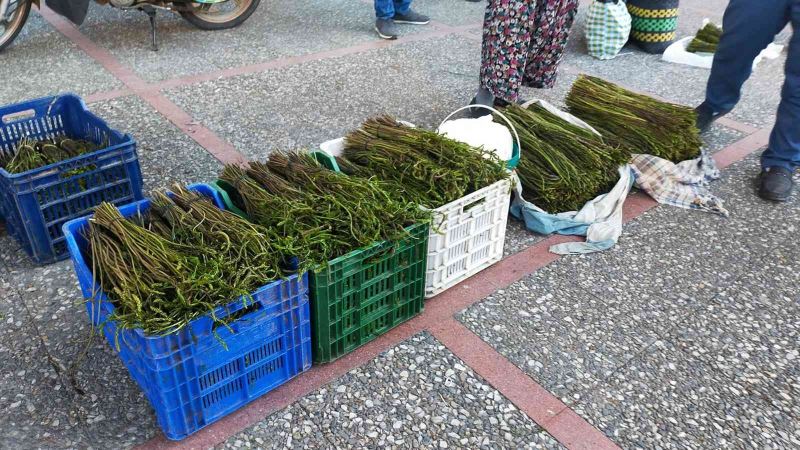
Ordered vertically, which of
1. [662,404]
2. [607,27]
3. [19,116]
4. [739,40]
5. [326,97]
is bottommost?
[662,404]

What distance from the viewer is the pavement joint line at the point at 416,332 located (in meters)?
1.81

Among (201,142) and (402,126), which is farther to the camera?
(201,142)

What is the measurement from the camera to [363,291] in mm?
1971

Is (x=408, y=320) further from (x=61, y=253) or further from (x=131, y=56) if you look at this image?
(x=131, y=56)

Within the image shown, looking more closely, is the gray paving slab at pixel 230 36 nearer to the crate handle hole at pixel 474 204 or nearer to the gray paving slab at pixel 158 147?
the gray paving slab at pixel 158 147

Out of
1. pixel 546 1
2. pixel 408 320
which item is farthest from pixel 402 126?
pixel 546 1

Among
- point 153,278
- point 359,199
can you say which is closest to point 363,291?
point 359,199

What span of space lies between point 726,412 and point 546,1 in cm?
227

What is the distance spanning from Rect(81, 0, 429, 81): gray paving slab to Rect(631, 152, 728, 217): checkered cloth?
2748mm

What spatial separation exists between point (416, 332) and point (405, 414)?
0.38 m

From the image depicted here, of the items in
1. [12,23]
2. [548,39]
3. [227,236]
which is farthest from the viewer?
[12,23]

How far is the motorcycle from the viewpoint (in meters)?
4.23

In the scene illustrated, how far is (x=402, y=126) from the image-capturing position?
2551 millimetres

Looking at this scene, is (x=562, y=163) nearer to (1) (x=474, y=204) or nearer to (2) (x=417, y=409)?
(1) (x=474, y=204)
